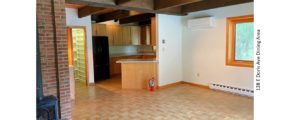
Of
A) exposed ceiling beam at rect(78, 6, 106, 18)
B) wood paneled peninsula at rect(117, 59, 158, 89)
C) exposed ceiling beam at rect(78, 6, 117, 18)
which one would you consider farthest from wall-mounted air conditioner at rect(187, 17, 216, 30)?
exposed ceiling beam at rect(78, 6, 106, 18)

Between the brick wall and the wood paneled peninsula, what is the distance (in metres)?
2.86

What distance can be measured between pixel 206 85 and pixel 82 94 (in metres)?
3.35

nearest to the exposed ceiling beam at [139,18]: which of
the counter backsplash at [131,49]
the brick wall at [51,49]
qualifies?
the counter backsplash at [131,49]

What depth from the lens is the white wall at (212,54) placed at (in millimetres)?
4949

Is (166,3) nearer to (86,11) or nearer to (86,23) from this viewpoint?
(86,11)

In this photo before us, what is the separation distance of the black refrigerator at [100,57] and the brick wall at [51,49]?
12.9ft

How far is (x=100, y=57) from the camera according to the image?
276 inches

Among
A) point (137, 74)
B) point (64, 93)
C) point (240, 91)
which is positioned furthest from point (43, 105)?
point (240, 91)

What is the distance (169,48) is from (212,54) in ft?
3.89

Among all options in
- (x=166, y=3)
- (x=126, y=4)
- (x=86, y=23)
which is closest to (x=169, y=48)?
(x=166, y=3)

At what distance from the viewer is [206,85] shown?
5785 millimetres
